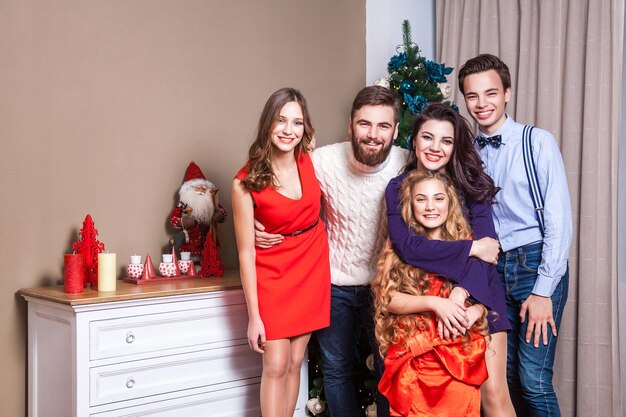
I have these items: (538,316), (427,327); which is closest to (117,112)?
(427,327)

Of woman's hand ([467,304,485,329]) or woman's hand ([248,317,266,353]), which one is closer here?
woman's hand ([467,304,485,329])

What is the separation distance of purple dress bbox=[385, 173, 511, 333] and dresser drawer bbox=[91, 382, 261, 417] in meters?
1.01

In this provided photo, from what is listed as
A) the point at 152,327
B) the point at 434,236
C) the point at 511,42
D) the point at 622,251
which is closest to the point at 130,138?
the point at 152,327

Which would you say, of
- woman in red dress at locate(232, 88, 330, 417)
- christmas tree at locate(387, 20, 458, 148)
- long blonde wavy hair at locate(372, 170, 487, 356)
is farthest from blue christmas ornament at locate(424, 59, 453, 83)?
long blonde wavy hair at locate(372, 170, 487, 356)

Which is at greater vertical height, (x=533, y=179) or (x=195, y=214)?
(x=533, y=179)

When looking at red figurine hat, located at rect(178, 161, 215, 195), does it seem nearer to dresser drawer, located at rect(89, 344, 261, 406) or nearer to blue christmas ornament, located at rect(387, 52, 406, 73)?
dresser drawer, located at rect(89, 344, 261, 406)

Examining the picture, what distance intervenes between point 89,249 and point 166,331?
1.51ft

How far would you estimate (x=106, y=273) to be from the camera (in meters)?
2.47

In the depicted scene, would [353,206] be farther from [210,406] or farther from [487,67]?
[210,406]

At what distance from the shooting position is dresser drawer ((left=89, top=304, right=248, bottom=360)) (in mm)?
2342

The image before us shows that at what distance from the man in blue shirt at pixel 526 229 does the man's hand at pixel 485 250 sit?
0.23m

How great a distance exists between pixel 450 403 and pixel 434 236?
54 cm

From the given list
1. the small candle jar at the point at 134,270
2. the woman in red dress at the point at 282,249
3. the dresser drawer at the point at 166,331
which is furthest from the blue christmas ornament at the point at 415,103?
the small candle jar at the point at 134,270

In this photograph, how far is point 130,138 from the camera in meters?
2.90
